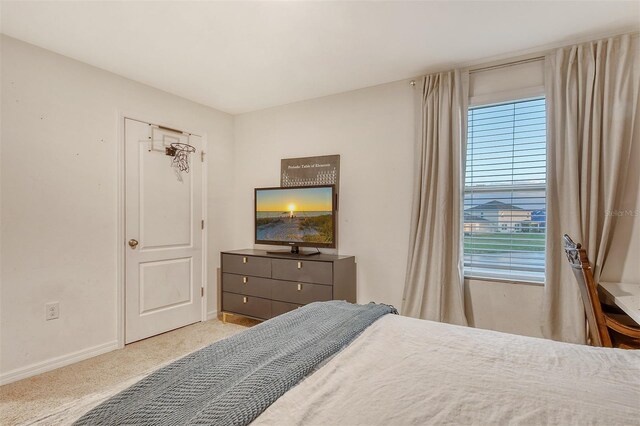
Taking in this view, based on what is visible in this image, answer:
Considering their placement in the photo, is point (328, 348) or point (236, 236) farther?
point (236, 236)

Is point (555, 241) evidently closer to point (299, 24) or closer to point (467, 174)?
point (467, 174)

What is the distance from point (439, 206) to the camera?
9.14 feet

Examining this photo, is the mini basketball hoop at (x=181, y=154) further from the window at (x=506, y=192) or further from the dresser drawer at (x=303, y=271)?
the window at (x=506, y=192)

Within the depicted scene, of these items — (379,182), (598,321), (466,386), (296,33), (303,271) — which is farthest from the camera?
(379,182)

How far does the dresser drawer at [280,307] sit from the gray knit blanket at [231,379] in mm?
1694

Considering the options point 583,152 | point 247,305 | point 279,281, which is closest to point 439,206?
point 583,152

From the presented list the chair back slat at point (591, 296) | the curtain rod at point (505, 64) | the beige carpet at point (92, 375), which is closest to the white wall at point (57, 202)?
the beige carpet at point (92, 375)

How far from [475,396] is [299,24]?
88.9 inches

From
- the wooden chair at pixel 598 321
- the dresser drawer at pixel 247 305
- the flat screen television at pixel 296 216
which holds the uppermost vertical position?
the flat screen television at pixel 296 216

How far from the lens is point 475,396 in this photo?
36.3 inches

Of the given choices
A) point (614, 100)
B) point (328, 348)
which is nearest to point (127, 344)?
point (328, 348)

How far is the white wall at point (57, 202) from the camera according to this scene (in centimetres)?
235

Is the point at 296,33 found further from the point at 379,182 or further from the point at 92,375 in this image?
the point at 92,375

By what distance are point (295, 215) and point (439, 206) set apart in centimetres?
141
